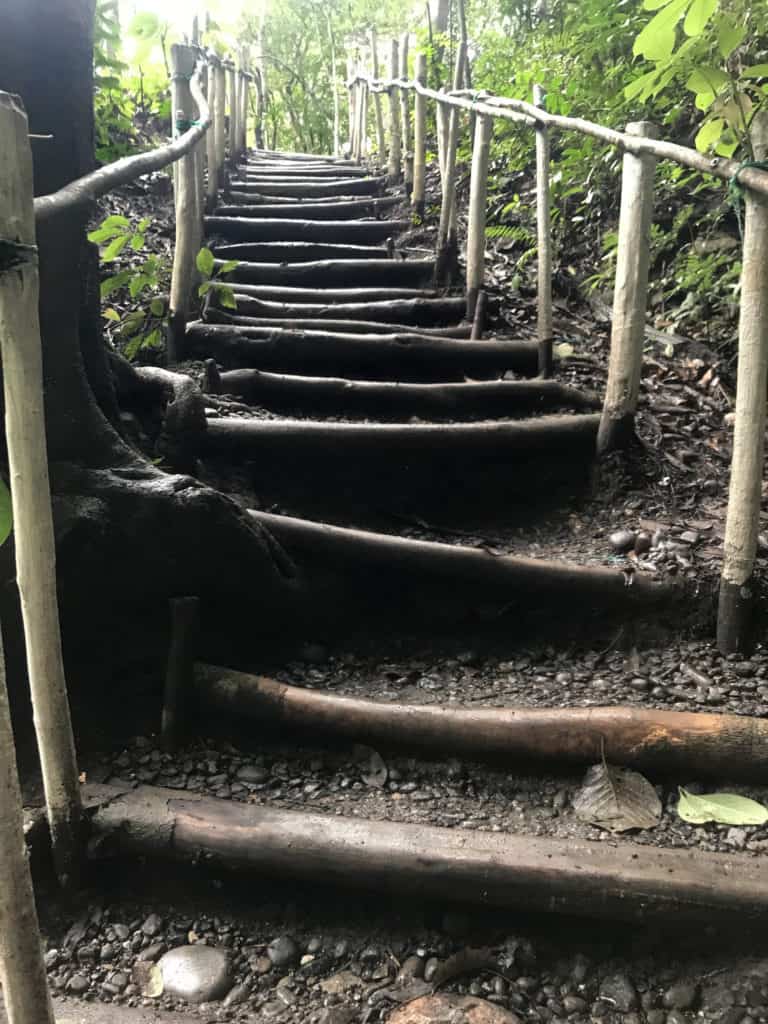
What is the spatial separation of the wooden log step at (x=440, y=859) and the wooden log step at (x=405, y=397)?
1.93 meters

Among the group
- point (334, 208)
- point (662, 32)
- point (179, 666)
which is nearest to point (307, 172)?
point (334, 208)

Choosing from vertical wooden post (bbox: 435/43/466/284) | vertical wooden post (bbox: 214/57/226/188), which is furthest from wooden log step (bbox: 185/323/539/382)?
vertical wooden post (bbox: 214/57/226/188)

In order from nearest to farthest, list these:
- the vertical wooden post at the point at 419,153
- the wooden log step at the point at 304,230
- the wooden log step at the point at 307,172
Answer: the wooden log step at the point at 304,230
the vertical wooden post at the point at 419,153
the wooden log step at the point at 307,172

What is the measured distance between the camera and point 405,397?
319 cm

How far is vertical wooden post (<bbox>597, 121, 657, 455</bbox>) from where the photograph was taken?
8.11ft

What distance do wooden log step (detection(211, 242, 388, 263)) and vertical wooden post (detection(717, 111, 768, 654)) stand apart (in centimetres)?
351

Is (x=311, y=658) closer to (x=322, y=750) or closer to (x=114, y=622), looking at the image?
(x=322, y=750)

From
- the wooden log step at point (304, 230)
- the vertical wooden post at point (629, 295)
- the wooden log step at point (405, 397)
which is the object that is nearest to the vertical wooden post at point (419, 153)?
the wooden log step at point (304, 230)

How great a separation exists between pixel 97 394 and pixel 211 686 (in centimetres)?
89

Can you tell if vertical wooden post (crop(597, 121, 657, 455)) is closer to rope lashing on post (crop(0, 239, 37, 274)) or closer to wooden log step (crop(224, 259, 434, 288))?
rope lashing on post (crop(0, 239, 37, 274))

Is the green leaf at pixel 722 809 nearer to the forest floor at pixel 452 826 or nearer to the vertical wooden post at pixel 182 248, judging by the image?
the forest floor at pixel 452 826

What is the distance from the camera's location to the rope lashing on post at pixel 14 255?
98 centimetres

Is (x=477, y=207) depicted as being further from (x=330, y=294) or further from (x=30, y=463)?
(x=30, y=463)

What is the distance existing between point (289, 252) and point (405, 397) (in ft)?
7.70
